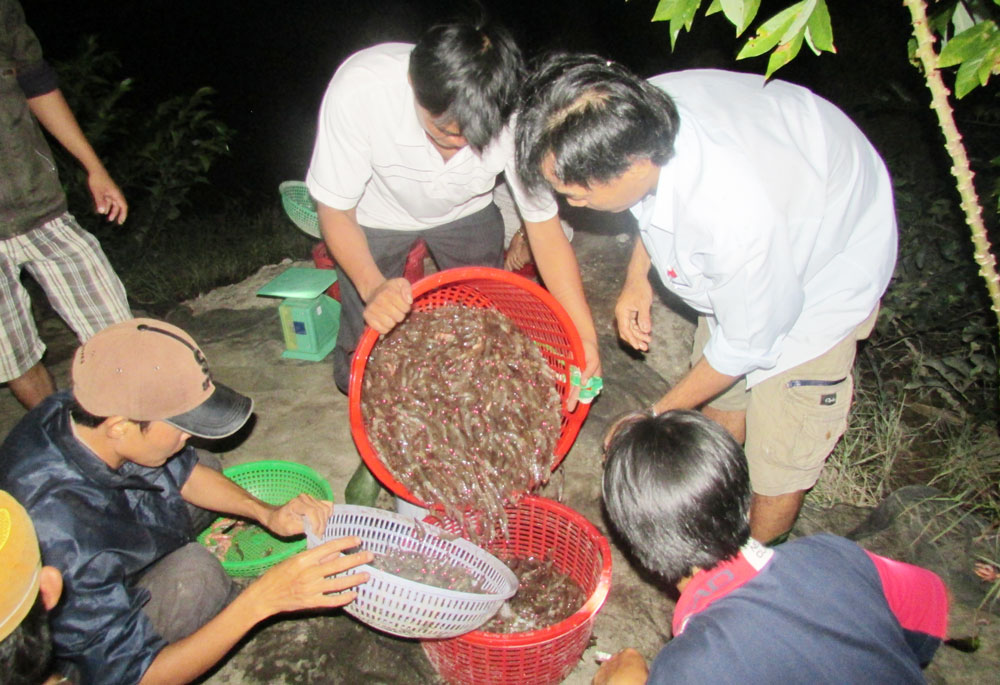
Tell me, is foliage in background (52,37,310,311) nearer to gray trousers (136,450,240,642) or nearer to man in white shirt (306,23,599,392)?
man in white shirt (306,23,599,392)

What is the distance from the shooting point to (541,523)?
3035 millimetres

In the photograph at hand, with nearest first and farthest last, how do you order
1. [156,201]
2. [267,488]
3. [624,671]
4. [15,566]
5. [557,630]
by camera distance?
[15,566]
[624,671]
[557,630]
[267,488]
[156,201]

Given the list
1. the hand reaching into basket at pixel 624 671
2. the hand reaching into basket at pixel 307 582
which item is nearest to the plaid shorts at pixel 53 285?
the hand reaching into basket at pixel 307 582

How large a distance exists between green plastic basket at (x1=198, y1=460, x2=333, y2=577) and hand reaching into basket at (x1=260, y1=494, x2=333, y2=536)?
0.71 m

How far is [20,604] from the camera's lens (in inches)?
54.7

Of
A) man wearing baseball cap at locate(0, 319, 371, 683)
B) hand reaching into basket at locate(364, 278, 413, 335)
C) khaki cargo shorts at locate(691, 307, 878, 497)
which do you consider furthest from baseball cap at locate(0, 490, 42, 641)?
khaki cargo shorts at locate(691, 307, 878, 497)

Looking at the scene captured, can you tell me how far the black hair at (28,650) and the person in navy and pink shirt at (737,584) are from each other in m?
1.36

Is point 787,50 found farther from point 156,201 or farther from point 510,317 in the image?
point 156,201

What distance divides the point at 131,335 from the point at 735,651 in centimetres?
190

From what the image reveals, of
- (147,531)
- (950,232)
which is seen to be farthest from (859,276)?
(147,531)

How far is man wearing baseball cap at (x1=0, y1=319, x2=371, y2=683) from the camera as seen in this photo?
1980 mm

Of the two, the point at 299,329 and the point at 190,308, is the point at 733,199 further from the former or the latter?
the point at 190,308

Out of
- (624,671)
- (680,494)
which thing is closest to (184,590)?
(624,671)

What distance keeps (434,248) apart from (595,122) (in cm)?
164
